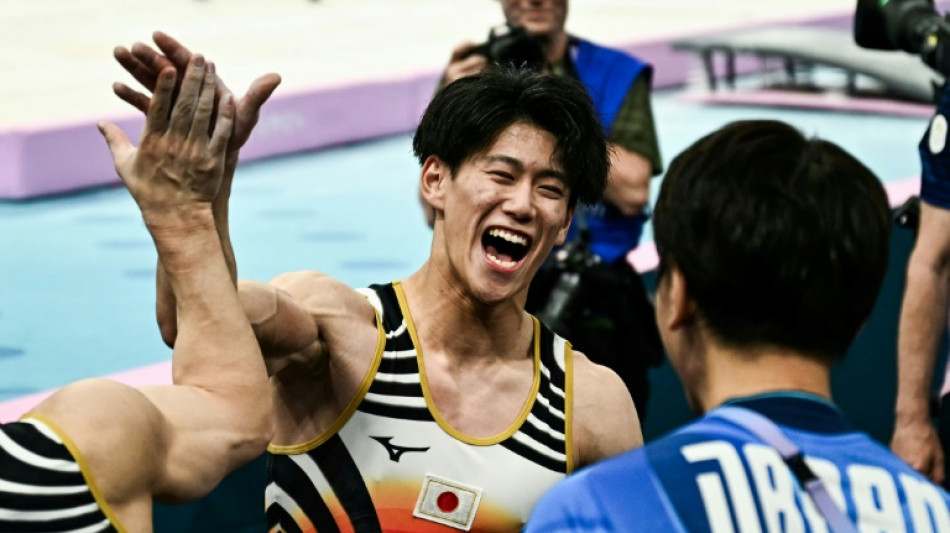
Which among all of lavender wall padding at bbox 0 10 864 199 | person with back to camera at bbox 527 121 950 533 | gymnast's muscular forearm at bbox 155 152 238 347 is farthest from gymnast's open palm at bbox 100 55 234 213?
lavender wall padding at bbox 0 10 864 199

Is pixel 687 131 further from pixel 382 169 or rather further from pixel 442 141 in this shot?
pixel 442 141

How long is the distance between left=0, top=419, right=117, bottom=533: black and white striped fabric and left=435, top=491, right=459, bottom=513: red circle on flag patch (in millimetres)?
1010

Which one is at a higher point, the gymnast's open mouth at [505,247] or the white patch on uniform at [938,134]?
the white patch on uniform at [938,134]

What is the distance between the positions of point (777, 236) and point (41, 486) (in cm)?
83

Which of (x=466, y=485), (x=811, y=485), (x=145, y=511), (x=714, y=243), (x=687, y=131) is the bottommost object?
(x=687, y=131)

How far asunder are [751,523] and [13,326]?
4.96 metres

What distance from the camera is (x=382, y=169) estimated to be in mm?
9188

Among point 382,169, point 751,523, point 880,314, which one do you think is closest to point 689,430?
point 751,523

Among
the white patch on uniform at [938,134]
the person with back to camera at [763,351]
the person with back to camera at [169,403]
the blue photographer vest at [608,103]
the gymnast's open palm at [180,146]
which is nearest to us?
the person with back to camera at [763,351]

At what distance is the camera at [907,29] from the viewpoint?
12.0ft

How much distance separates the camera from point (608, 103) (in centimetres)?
423

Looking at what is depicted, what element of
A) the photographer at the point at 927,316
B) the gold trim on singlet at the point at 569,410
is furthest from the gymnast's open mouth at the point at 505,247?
the photographer at the point at 927,316

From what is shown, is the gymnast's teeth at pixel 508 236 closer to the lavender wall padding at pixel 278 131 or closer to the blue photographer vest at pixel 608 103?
the blue photographer vest at pixel 608 103

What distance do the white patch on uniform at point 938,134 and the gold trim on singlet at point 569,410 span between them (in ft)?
3.34
